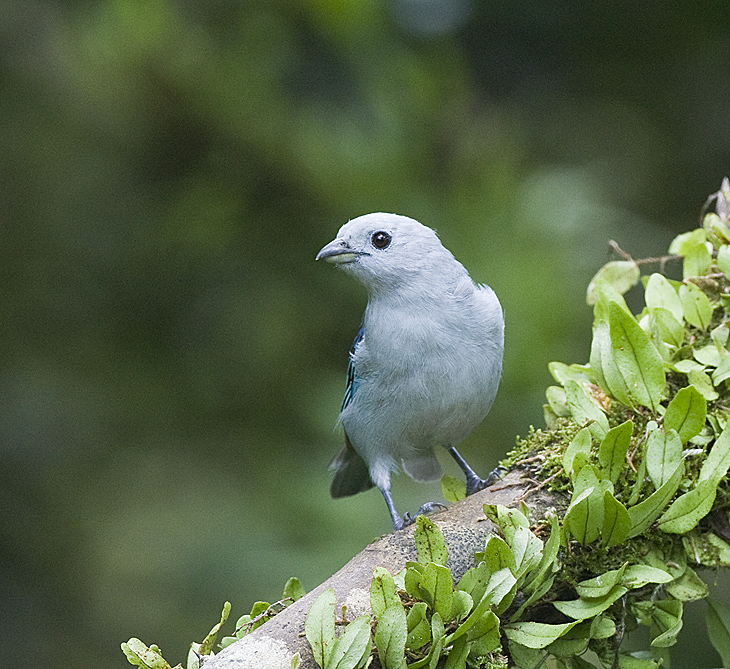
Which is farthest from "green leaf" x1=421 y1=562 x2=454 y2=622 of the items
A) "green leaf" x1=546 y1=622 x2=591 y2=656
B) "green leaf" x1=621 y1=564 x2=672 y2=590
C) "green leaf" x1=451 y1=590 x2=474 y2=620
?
"green leaf" x1=621 y1=564 x2=672 y2=590

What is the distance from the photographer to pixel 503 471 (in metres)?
2.74

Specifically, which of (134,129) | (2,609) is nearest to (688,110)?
(134,129)

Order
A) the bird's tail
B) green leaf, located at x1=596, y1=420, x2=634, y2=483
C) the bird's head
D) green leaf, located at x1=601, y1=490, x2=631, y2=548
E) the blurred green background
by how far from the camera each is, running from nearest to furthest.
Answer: green leaf, located at x1=601, y1=490, x2=631, y2=548 → green leaf, located at x1=596, y1=420, x2=634, y2=483 → the bird's head → the bird's tail → the blurred green background

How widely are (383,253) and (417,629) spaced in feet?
4.31

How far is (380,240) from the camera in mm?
2895

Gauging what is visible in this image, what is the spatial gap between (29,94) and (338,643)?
4.40 m


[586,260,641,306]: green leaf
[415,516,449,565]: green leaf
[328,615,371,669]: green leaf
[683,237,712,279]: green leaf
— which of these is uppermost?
[586,260,641,306]: green leaf

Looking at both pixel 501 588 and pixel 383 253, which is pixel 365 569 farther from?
pixel 383 253

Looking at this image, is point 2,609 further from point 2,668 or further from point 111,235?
point 111,235

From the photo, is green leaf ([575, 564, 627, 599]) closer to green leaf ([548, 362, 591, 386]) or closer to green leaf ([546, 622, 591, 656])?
green leaf ([546, 622, 591, 656])

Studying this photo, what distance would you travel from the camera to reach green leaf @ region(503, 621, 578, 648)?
1.99 m

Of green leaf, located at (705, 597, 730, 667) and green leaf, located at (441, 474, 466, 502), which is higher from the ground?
green leaf, located at (441, 474, 466, 502)

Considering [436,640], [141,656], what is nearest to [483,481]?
[436,640]

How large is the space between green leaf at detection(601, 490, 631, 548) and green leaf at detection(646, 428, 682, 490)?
169 millimetres
